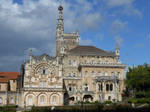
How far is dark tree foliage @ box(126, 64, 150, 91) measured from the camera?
67.0 metres

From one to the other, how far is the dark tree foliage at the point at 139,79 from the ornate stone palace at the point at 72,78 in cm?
362

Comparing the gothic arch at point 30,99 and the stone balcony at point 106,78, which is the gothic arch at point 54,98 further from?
the stone balcony at point 106,78

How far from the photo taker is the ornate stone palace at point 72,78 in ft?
218

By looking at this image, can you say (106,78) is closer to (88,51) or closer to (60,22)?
(88,51)

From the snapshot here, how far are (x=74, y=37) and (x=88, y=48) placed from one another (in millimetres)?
8756

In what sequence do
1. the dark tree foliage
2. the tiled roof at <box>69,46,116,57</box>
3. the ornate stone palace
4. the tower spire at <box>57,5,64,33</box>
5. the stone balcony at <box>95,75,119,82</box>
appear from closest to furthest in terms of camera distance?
the ornate stone palace, the dark tree foliage, the stone balcony at <box>95,75,119,82</box>, the tiled roof at <box>69,46,116,57</box>, the tower spire at <box>57,5,64,33</box>

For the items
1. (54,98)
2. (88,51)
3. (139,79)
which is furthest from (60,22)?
(139,79)

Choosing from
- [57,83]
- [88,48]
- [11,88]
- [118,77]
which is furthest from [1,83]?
[118,77]

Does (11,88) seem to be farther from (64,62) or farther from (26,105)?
(64,62)

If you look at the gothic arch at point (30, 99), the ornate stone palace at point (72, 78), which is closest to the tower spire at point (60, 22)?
the ornate stone palace at point (72, 78)

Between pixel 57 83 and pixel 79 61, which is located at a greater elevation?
pixel 79 61

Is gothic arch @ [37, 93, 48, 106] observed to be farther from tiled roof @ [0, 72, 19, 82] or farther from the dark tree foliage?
the dark tree foliage

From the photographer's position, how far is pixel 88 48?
80938 millimetres

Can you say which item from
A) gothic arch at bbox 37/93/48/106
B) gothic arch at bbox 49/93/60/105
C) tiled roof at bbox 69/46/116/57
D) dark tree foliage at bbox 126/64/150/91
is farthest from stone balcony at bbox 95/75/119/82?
gothic arch at bbox 37/93/48/106
